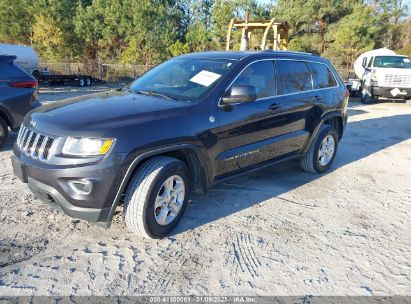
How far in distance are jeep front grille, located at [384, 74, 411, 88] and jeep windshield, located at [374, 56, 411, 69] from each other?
0.80m

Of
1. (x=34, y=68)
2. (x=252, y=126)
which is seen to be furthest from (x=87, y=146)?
(x=34, y=68)

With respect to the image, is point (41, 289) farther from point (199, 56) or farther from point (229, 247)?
point (199, 56)

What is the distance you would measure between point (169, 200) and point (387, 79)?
14.3 m

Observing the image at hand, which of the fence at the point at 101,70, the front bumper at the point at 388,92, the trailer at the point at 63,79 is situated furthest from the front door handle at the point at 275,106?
the fence at the point at 101,70

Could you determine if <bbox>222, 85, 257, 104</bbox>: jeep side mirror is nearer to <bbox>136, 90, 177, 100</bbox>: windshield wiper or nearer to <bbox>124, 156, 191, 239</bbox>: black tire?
<bbox>136, 90, 177, 100</bbox>: windshield wiper

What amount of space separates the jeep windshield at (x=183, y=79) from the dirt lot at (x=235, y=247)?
1.34 meters

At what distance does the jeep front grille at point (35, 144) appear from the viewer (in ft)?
10.4

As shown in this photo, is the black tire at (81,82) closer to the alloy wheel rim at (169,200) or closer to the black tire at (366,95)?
the black tire at (366,95)

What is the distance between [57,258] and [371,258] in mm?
2830

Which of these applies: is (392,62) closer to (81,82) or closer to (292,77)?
(292,77)

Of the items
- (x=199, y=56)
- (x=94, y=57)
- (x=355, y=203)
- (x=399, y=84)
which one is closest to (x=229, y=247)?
(x=355, y=203)

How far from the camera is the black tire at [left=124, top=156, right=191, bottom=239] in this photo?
3248mm

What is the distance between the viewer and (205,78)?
404 centimetres

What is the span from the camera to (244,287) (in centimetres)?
294
